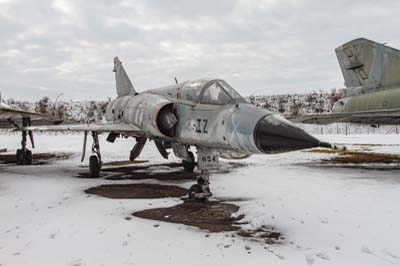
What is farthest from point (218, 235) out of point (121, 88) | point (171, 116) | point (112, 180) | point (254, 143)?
point (121, 88)

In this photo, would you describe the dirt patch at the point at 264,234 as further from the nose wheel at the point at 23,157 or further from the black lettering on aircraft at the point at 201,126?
Answer: the nose wheel at the point at 23,157

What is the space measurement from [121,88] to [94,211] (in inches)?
336

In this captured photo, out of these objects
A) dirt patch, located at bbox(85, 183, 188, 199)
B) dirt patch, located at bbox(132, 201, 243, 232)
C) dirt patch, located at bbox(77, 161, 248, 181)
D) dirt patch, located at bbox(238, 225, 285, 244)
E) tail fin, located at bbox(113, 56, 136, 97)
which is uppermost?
tail fin, located at bbox(113, 56, 136, 97)

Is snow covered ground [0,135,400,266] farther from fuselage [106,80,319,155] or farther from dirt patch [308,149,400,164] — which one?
dirt patch [308,149,400,164]

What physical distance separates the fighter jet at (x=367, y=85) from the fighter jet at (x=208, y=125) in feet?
17.1

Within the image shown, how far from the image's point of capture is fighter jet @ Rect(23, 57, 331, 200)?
5.13 metres

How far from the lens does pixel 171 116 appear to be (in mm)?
8258

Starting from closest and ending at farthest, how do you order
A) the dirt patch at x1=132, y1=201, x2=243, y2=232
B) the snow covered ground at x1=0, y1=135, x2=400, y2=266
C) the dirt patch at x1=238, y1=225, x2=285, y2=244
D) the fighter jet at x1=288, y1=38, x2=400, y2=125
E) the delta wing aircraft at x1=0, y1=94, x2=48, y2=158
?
1. the snow covered ground at x1=0, y1=135, x2=400, y2=266
2. the dirt patch at x1=238, y1=225, x2=285, y2=244
3. the dirt patch at x1=132, y1=201, x2=243, y2=232
4. the fighter jet at x1=288, y1=38, x2=400, y2=125
5. the delta wing aircraft at x1=0, y1=94, x2=48, y2=158

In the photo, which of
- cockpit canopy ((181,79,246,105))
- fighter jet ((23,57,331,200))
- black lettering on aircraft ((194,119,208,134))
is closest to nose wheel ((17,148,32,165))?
fighter jet ((23,57,331,200))

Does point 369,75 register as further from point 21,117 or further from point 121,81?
point 21,117

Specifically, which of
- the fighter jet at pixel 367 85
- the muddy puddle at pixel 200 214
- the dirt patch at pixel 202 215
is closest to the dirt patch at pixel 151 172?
the muddy puddle at pixel 200 214

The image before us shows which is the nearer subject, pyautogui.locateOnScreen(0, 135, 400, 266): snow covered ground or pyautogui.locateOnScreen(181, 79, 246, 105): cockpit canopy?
pyautogui.locateOnScreen(0, 135, 400, 266): snow covered ground

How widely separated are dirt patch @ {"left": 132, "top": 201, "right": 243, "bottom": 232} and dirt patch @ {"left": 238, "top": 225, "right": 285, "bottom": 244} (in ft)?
0.83

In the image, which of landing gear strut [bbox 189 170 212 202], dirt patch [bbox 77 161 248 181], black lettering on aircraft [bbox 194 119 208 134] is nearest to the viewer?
black lettering on aircraft [bbox 194 119 208 134]
